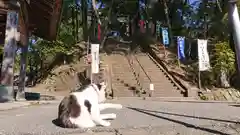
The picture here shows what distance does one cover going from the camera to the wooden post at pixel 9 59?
11672 mm

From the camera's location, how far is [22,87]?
15.9 meters

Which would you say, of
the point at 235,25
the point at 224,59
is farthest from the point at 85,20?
the point at 235,25

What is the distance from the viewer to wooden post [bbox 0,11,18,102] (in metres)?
11.7

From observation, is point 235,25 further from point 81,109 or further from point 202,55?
point 202,55

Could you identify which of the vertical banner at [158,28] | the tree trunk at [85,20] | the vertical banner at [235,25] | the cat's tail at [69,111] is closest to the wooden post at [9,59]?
the cat's tail at [69,111]

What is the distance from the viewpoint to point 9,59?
11984mm

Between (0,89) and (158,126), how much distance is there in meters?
7.34

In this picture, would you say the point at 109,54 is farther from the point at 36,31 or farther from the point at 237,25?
Result: the point at 237,25

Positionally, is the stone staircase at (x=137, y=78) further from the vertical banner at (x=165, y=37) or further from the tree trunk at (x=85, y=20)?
the tree trunk at (x=85, y=20)

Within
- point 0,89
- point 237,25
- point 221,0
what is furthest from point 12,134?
point 221,0

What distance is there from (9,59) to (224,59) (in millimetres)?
16983

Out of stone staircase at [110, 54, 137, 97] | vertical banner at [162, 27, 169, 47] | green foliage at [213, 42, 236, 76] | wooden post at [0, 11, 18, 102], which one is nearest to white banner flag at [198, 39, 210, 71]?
green foliage at [213, 42, 236, 76]

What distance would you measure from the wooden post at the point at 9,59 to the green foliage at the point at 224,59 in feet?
54.0

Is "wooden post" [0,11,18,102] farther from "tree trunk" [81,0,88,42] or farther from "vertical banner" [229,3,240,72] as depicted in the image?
"tree trunk" [81,0,88,42]
